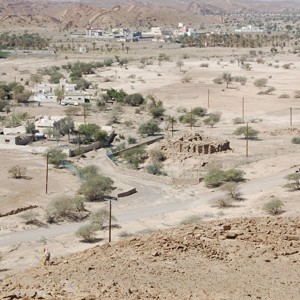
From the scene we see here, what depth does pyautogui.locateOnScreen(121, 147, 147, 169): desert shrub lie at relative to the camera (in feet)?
148

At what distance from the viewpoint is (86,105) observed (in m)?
71.4

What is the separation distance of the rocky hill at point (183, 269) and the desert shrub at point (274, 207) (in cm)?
1084

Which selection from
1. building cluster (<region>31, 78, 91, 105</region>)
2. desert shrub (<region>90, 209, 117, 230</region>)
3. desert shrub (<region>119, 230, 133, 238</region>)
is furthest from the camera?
building cluster (<region>31, 78, 91, 105</region>)

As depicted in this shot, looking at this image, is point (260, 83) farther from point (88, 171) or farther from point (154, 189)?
point (154, 189)

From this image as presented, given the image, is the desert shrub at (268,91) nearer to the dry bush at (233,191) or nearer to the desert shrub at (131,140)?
the desert shrub at (131,140)

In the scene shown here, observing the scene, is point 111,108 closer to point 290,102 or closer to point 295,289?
point 290,102

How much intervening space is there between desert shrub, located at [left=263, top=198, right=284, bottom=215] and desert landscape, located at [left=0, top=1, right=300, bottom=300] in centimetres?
10

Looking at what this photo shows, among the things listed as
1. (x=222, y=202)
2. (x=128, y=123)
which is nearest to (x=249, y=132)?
(x=128, y=123)

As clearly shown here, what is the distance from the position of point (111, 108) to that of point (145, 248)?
52.5 metres

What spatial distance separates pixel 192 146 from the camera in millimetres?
46875

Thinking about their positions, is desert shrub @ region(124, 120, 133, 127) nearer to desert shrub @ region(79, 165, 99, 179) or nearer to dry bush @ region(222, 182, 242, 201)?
Answer: desert shrub @ region(79, 165, 99, 179)

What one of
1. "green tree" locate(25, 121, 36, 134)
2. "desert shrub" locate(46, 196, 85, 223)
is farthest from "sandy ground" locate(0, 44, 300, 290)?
"green tree" locate(25, 121, 36, 134)

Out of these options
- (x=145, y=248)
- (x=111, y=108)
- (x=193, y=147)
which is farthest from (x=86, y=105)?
(x=145, y=248)

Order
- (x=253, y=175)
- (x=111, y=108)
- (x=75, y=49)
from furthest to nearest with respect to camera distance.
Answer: (x=75, y=49)
(x=111, y=108)
(x=253, y=175)
